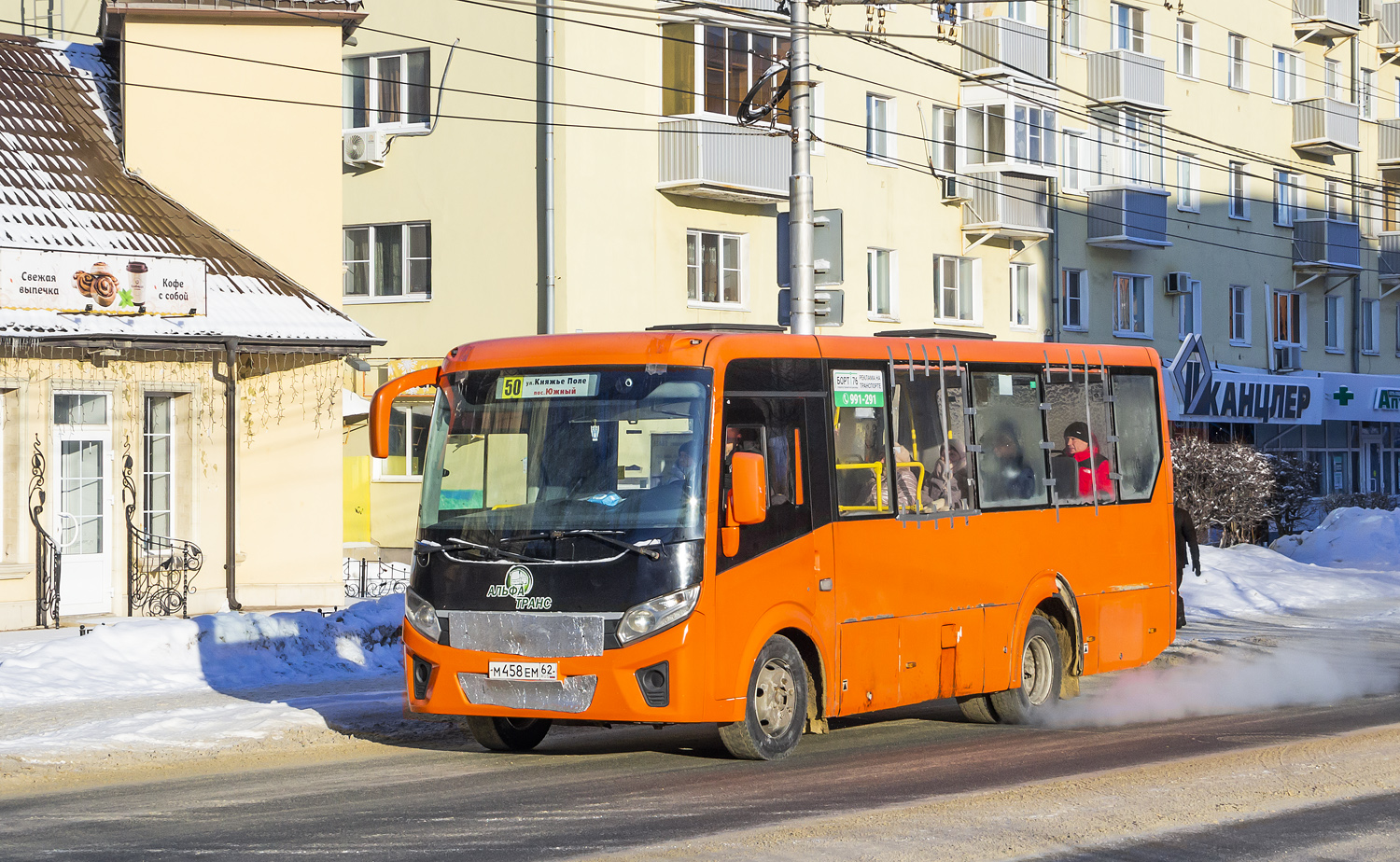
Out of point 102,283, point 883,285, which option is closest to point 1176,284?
point 883,285

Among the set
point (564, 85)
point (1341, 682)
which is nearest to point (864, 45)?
point (564, 85)

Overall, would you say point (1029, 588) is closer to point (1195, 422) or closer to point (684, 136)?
point (684, 136)

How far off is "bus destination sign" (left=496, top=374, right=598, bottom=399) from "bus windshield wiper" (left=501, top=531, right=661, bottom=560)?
0.86 metres

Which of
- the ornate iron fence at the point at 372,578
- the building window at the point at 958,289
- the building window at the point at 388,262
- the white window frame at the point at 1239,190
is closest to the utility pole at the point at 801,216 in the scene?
the ornate iron fence at the point at 372,578

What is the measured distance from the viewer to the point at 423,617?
11188 mm

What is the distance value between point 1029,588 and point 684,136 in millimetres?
19576

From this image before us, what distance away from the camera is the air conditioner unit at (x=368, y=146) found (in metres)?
32.3

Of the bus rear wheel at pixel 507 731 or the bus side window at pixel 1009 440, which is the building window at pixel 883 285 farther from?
the bus rear wheel at pixel 507 731

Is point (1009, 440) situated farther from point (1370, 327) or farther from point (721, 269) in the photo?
point (1370, 327)

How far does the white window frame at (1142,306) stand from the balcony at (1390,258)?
13319mm

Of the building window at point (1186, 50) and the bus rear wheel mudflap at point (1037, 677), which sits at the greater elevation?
the building window at point (1186, 50)

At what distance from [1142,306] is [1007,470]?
32.5 meters

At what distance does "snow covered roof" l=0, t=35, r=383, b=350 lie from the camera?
793 inches

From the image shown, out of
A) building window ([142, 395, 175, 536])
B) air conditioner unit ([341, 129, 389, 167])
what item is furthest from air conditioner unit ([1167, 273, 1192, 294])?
building window ([142, 395, 175, 536])
